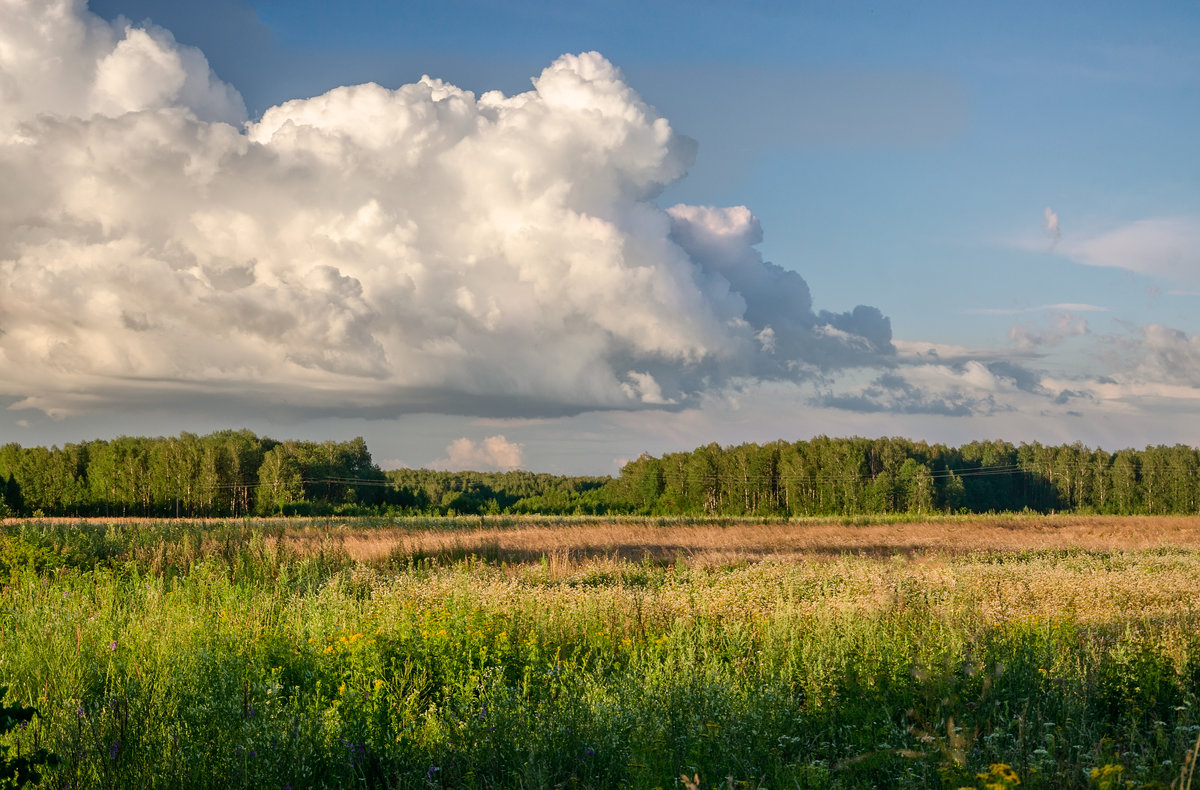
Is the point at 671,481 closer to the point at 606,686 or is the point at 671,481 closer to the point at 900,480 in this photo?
the point at 900,480

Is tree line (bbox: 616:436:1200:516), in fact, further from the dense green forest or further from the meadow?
the meadow

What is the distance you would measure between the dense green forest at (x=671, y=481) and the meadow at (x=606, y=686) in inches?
2822

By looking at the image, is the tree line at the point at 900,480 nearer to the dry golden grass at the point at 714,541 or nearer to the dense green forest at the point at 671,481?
the dense green forest at the point at 671,481

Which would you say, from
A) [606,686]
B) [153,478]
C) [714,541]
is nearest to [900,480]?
[714,541]

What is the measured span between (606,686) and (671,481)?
10888 centimetres

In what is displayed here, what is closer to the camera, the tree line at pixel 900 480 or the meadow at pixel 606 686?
the meadow at pixel 606 686

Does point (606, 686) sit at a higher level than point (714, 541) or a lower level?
higher

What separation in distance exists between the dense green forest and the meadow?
71682 millimetres

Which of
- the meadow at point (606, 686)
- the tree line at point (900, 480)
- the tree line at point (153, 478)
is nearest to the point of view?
the meadow at point (606, 686)

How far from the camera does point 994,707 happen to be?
5.64 meters

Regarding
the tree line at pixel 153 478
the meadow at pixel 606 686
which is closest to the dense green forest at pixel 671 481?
the tree line at pixel 153 478

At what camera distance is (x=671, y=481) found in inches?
4483

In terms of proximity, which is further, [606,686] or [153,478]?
[153,478]

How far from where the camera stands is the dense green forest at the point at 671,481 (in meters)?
89.6
